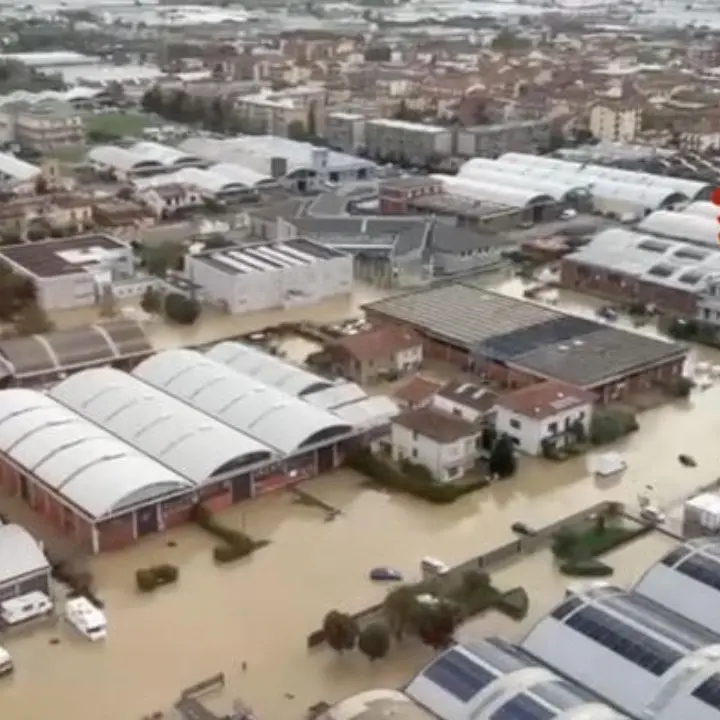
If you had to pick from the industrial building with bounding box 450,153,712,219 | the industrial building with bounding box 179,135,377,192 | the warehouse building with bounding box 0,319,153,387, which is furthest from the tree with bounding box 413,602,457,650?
the industrial building with bounding box 179,135,377,192

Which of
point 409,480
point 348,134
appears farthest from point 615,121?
point 409,480

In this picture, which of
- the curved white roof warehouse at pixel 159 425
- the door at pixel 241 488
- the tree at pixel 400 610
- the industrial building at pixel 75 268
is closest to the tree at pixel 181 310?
the industrial building at pixel 75 268

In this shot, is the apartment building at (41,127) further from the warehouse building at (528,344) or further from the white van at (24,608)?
the white van at (24,608)

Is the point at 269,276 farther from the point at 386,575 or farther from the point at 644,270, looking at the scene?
the point at 386,575

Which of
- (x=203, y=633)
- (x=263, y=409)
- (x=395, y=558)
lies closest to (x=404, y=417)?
(x=263, y=409)

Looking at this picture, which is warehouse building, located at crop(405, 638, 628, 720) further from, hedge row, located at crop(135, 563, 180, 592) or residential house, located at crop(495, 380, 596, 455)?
residential house, located at crop(495, 380, 596, 455)

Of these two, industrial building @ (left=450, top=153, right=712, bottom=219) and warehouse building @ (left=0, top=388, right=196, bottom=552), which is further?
industrial building @ (left=450, top=153, right=712, bottom=219)
